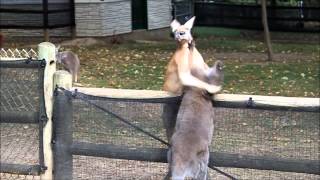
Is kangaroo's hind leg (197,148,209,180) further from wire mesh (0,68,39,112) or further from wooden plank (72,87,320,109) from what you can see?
wire mesh (0,68,39,112)

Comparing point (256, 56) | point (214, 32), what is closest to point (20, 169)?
point (256, 56)

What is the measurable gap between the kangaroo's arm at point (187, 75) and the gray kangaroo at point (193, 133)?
1.2 inches

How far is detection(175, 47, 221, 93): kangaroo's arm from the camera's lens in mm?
3986

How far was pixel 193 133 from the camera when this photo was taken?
12.9 ft

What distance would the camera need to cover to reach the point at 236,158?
418cm

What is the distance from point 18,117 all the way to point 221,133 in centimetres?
147

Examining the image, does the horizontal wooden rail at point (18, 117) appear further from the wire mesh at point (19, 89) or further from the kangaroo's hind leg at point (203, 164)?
the kangaroo's hind leg at point (203, 164)

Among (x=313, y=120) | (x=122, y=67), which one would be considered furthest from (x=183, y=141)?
(x=122, y=67)

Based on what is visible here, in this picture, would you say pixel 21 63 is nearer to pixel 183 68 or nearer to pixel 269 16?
pixel 183 68

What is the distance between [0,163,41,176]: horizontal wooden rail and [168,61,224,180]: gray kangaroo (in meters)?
1.10

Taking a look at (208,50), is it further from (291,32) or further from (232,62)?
(291,32)

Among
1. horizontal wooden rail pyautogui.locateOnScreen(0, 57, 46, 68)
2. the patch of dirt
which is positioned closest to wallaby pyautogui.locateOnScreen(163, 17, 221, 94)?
horizontal wooden rail pyautogui.locateOnScreen(0, 57, 46, 68)

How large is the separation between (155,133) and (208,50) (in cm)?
1307

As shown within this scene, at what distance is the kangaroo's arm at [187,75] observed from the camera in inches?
157
